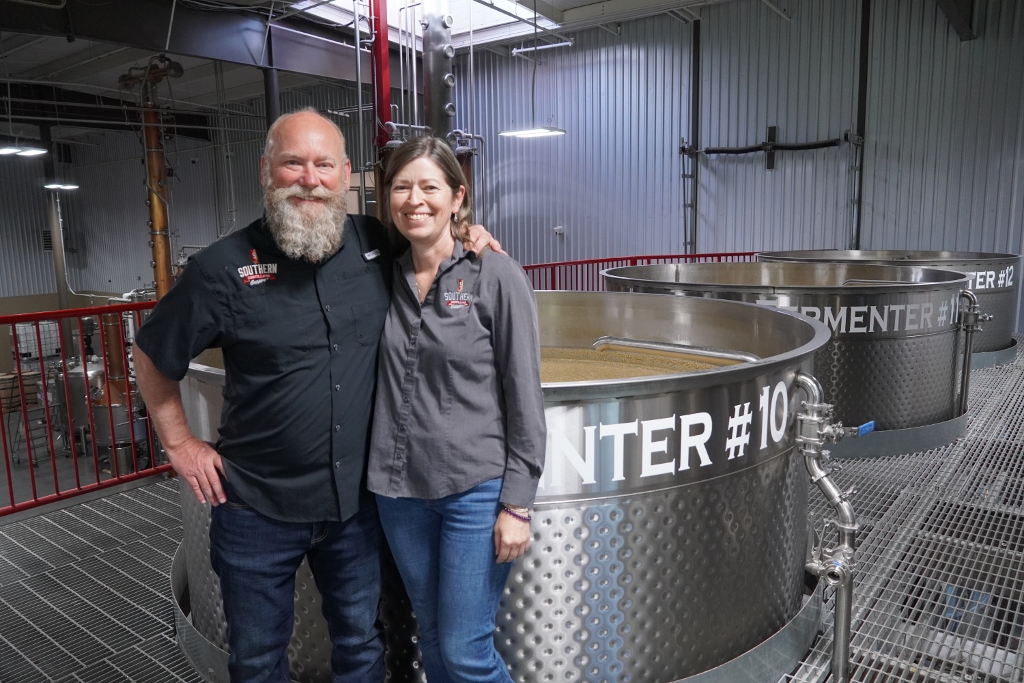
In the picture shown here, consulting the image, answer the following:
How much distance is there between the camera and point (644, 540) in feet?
5.67

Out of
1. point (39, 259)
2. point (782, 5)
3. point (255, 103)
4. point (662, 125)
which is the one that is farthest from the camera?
point (39, 259)

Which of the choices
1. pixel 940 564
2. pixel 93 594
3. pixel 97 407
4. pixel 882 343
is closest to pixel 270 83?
pixel 97 407

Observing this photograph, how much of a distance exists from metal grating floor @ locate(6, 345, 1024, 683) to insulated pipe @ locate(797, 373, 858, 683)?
0.46ft

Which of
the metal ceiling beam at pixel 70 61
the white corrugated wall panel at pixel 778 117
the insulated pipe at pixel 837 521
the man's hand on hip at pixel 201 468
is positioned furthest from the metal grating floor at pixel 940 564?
the metal ceiling beam at pixel 70 61

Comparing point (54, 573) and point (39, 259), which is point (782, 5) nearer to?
point (54, 573)

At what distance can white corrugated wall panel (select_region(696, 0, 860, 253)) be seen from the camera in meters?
8.69

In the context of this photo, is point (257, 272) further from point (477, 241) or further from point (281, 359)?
point (477, 241)

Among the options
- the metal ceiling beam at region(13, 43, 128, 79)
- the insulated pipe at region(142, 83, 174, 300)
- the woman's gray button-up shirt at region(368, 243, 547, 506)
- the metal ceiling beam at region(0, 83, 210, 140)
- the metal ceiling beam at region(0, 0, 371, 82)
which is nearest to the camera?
the woman's gray button-up shirt at region(368, 243, 547, 506)

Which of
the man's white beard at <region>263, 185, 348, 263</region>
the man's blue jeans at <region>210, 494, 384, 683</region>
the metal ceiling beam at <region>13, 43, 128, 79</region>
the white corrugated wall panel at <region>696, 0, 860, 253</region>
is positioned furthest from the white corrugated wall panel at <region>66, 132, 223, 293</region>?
the man's blue jeans at <region>210, 494, 384, 683</region>

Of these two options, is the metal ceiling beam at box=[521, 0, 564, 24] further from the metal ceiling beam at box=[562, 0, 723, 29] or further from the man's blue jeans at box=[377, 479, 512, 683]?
the man's blue jeans at box=[377, 479, 512, 683]

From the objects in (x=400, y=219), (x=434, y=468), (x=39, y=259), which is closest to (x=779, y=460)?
(x=434, y=468)

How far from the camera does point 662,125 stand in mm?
9852

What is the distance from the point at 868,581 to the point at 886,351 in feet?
5.19

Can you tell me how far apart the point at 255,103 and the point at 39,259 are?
22.9 ft
